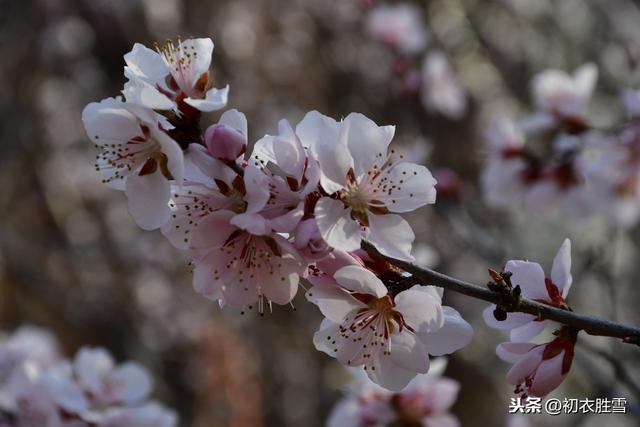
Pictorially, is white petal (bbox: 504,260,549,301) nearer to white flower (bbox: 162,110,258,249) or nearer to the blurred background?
white flower (bbox: 162,110,258,249)

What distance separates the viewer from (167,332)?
5438 mm

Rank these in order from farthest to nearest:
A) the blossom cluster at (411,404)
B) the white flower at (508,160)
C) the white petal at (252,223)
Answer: the white flower at (508,160) < the blossom cluster at (411,404) < the white petal at (252,223)

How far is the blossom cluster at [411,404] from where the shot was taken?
180 centimetres

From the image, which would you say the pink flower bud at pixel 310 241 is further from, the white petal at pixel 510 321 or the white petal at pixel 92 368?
the white petal at pixel 92 368

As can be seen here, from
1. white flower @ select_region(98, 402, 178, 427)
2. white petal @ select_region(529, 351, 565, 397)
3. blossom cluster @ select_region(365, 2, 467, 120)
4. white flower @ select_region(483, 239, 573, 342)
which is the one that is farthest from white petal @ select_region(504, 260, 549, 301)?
blossom cluster @ select_region(365, 2, 467, 120)

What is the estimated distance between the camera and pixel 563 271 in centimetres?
126

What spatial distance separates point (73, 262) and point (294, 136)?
4.51 metres

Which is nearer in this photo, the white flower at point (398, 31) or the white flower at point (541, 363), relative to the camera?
the white flower at point (541, 363)

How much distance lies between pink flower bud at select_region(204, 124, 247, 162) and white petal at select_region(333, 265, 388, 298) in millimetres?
236

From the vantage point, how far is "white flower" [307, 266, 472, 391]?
46.0 inches

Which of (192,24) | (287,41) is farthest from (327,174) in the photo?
(287,41)

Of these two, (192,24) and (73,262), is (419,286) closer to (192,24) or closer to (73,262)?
(73,262)

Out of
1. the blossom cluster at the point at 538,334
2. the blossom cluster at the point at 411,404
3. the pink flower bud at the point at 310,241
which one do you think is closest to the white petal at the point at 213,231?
the pink flower bud at the point at 310,241

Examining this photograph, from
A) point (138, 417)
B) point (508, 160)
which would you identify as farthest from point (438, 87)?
point (138, 417)
